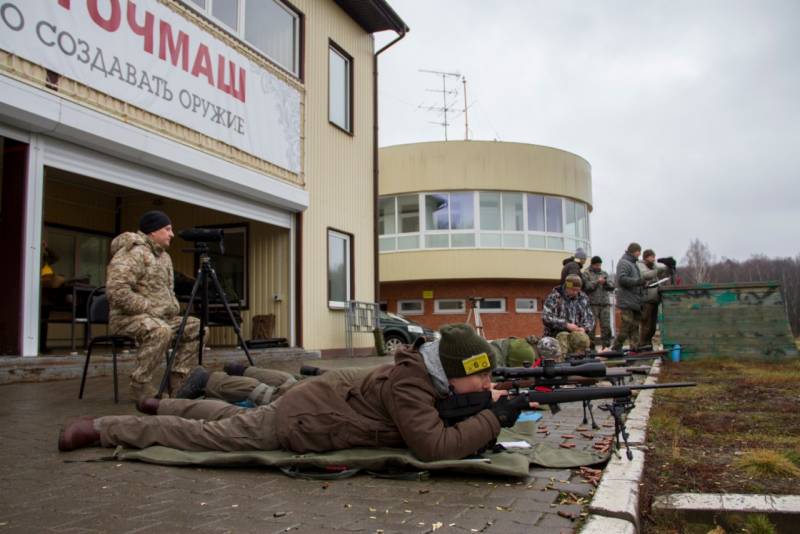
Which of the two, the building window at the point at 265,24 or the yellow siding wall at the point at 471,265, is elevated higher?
the building window at the point at 265,24

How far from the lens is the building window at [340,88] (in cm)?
1358

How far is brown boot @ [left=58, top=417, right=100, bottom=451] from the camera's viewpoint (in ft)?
12.7

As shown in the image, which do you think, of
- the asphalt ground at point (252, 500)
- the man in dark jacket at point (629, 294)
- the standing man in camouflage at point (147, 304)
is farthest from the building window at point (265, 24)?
the asphalt ground at point (252, 500)

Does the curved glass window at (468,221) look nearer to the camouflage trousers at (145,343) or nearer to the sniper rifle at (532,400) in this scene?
the camouflage trousers at (145,343)

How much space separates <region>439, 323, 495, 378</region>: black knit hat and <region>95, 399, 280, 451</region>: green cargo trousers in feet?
3.55

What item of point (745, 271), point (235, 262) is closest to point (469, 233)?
point (235, 262)

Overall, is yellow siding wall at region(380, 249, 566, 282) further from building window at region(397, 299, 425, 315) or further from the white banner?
the white banner

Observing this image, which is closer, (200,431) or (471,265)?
(200,431)

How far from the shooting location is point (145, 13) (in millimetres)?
8680

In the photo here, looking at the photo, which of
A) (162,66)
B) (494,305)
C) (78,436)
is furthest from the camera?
(494,305)

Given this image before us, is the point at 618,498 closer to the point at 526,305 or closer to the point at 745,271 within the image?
the point at 526,305

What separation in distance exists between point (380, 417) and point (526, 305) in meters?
24.1

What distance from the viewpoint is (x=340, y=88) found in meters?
14.0

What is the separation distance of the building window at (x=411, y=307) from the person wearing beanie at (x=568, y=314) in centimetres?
1793
